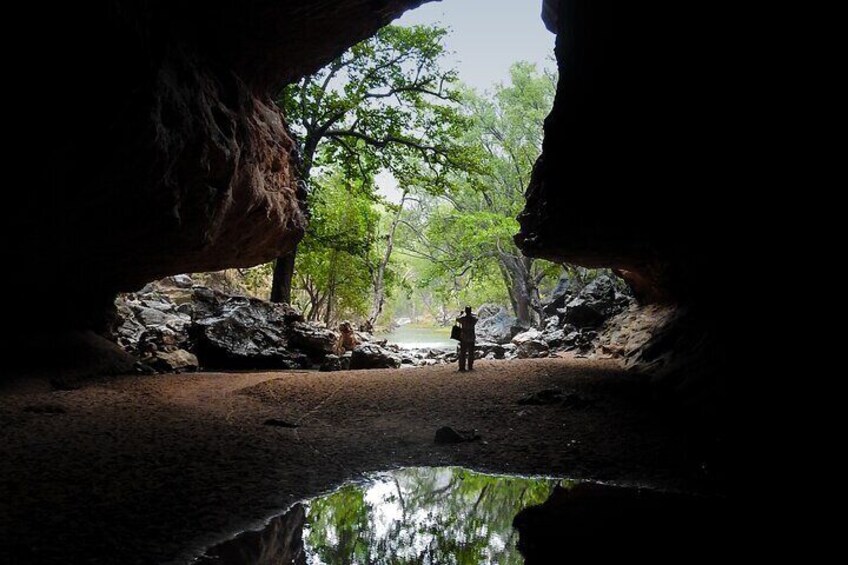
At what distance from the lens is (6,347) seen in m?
9.55

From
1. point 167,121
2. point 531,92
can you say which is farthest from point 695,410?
point 531,92

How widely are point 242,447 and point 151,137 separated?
4201 millimetres

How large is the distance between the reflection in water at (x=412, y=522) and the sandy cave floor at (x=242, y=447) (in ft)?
0.91

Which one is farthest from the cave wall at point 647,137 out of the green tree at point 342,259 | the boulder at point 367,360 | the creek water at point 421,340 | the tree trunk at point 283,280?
the creek water at point 421,340

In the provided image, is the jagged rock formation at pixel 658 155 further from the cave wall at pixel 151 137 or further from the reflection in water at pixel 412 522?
the cave wall at pixel 151 137

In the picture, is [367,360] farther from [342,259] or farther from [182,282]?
[182,282]

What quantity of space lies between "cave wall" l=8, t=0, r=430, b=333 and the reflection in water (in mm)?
4997

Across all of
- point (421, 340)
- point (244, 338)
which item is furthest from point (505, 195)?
point (244, 338)

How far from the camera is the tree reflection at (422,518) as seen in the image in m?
3.68

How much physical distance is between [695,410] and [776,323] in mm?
1671

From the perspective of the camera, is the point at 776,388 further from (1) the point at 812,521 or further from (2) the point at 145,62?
(2) the point at 145,62

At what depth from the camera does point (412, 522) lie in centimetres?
429

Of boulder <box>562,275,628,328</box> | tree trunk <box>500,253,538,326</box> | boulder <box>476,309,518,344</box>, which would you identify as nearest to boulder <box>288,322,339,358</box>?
boulder <box>562,275,628,328</box>

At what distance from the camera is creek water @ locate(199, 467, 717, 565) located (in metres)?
3.62
